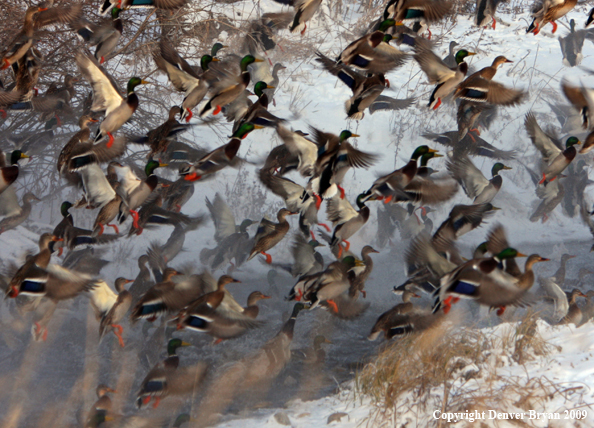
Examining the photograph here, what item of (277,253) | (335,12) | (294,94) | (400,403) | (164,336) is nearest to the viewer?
(400,403)

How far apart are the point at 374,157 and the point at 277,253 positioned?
356 centimetres

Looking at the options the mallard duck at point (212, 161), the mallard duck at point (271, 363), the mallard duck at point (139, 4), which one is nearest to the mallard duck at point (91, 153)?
the mallard duck at point (212, 161)

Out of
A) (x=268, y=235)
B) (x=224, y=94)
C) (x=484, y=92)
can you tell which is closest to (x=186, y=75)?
(x=224, y=94)

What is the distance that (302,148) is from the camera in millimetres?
4039

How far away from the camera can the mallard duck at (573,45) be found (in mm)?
9062

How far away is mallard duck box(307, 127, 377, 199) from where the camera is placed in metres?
3.51

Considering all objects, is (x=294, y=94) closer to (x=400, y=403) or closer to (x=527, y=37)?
(x=527, y=37)

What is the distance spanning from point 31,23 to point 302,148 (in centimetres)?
239

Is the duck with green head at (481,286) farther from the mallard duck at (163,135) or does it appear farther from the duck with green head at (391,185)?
the mallard duck at (163,135)

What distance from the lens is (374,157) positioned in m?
3.53

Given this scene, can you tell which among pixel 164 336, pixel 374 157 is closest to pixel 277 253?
pixel 164 336

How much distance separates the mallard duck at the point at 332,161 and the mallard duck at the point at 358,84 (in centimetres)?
43

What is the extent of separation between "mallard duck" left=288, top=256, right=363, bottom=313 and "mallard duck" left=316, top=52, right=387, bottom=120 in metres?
1.16

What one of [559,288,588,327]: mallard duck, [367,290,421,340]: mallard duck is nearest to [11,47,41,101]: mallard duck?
[367,290,421,340]: mallard duck
